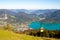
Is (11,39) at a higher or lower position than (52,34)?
higher

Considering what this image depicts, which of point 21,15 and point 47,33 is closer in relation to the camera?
point 47,33

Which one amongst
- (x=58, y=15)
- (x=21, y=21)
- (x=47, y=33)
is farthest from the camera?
(x=21, y=21)

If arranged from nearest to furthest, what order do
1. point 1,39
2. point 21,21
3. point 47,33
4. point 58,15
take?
point 1,39
point 47,33
point 58,15
point 21,21

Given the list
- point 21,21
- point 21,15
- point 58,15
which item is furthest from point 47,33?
point 21,15

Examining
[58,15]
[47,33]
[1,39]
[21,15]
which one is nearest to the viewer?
[1,39]

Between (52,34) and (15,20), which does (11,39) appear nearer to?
(52,34)

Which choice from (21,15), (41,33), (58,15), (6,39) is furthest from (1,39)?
(21,15)

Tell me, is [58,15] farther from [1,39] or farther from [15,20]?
[1,39]

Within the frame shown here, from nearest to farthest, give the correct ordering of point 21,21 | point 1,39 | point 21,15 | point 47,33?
point 1,39
point 47,33
point 21,21
point 21,15

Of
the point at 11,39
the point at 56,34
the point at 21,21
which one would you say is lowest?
the point at 21,21
